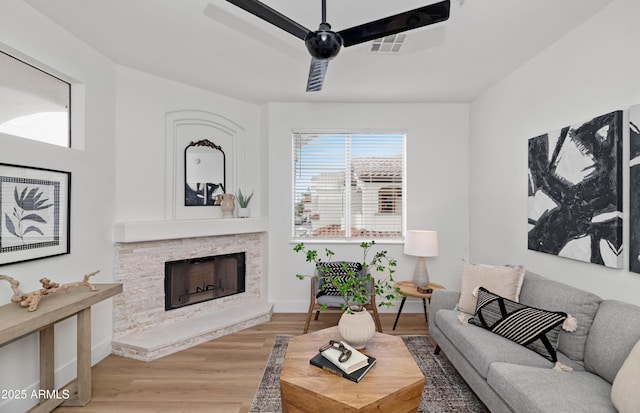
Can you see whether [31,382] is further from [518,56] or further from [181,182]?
[518,56]

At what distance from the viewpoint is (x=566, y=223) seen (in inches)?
89.8

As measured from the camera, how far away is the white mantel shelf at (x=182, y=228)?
283 cm

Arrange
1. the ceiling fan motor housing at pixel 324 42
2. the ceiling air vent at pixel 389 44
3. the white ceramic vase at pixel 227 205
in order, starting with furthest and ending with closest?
the white ceramic vase at pixel 227 205 < the ceiling air vent at pixel 389 44 < the ceiling fan motor housing at pixel 324 42

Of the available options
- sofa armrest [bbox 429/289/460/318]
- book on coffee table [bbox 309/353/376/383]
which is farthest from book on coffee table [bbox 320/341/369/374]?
sofa armrest [bbox 429/289/460/318]

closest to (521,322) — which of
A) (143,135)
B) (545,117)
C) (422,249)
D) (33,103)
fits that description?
(422,249)

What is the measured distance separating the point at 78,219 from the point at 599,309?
3882 millimetres

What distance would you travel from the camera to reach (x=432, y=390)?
2.24 m

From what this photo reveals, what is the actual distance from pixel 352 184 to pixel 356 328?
240 centimetres

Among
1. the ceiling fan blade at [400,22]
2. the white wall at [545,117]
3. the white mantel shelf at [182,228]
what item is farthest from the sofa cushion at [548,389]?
the white mantel shelf at [182,228]

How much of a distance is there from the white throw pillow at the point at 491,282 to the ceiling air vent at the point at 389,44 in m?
2.07

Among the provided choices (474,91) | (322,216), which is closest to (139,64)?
(322,216)

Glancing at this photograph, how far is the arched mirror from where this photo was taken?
346cm

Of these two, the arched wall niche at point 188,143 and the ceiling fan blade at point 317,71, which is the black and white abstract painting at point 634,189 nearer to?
the ceiling fan blade at point 317,71

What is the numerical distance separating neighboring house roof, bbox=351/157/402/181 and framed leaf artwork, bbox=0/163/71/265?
10.0ft
